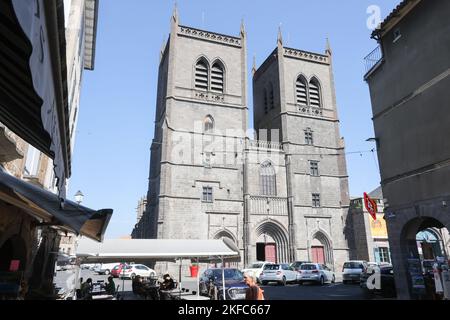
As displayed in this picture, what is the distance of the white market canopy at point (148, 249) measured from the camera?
462 inches

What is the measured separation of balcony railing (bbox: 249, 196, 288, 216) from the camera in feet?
105

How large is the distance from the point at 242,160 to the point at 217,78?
406 inches

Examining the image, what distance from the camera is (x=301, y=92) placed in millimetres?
39500

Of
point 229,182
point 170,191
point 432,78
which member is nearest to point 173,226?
point 170,191

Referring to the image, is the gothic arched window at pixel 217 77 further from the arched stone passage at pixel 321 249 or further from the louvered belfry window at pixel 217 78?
the arched stone passage at pixel 321 249

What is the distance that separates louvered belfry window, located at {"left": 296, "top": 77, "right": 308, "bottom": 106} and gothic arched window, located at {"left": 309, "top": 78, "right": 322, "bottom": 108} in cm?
73

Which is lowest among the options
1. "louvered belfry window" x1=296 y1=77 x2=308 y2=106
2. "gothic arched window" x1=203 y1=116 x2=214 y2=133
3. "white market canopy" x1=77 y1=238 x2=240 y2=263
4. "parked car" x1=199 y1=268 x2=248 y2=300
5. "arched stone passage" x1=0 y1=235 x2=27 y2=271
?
"parked car" x1=199 y1=268 x2=248 y2=300

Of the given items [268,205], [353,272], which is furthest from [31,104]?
[268,205]

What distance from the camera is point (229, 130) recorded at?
34.4 meters

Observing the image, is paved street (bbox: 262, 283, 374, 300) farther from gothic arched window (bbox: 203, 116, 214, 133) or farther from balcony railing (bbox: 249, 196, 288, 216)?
gothic arched window (bbox: 203, 116, 214, 133)

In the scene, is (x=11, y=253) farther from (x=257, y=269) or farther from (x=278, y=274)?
(x=257, y=269)

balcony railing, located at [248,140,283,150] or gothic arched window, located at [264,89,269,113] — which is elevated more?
gothic arched window, located at [264,89,269,113]

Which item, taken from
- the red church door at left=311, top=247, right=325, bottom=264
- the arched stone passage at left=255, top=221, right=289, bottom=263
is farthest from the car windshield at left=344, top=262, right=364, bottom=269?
the red church door at left=311, top=247, right=325, bottom=264

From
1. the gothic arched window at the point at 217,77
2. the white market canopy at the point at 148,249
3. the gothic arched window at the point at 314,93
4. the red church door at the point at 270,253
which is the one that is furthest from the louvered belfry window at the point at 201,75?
the white market canopy at the point at 148,249
